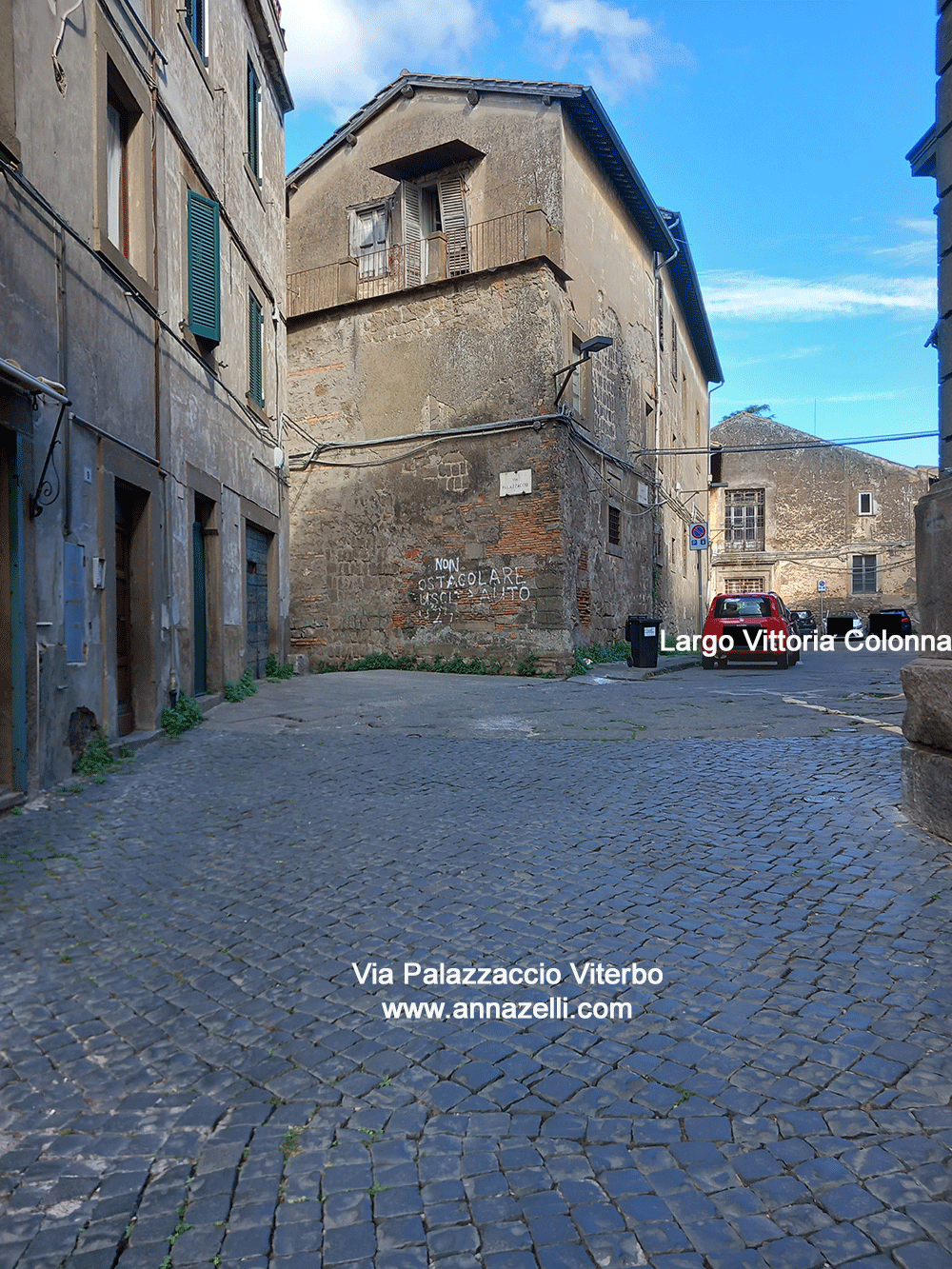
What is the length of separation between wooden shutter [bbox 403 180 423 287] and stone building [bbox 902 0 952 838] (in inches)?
489

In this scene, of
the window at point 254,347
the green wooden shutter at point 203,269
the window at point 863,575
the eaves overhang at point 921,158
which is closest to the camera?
the eaves overhang at point 921,158

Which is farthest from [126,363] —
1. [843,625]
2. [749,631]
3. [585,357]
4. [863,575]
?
[863,575]

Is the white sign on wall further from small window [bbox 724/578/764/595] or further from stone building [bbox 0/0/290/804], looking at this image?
small window [bbox 724/578/764/595]

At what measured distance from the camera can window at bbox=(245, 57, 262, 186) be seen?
481 inches

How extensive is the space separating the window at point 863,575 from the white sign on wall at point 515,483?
102ft

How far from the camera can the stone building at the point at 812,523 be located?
40000 millimetres

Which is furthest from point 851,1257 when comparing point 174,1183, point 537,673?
→ point 537,673

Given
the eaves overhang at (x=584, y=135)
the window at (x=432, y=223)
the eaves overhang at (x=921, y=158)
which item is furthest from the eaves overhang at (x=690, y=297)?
the eaves overhang at (x=921, y=158)

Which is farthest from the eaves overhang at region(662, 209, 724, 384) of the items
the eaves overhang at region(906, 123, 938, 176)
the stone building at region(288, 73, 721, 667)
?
the eaves overhang at region(906, 123, 938, 176)

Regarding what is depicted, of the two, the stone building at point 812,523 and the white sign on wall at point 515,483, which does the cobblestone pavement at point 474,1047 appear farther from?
the stone building at point 812,523

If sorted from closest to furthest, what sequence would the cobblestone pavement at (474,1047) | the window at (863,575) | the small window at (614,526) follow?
the cobblestone pavement at (474,1047) → the small window at (614,526) → the window at (863,575)

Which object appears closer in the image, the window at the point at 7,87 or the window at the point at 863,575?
the window at the point at 7,87

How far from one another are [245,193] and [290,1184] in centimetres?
1240

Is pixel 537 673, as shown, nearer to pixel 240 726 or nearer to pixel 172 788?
pixel 240 726
